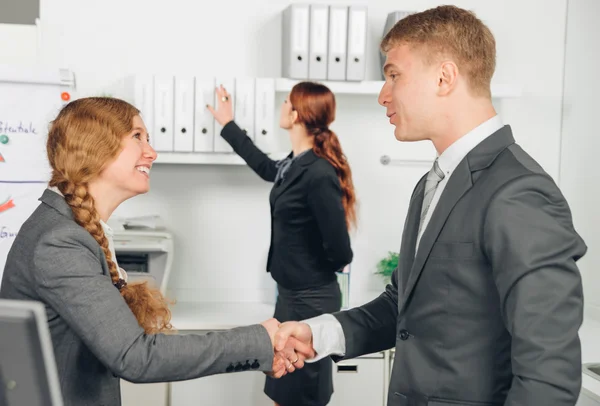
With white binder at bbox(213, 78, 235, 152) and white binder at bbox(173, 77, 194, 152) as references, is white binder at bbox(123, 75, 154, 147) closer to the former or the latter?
white binder at bbox(173, 77, 194, 152)

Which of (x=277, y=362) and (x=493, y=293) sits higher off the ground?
(x=493, y=293)

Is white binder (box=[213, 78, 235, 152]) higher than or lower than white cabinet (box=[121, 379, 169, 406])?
higher

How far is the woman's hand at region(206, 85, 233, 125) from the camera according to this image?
10.9 ft

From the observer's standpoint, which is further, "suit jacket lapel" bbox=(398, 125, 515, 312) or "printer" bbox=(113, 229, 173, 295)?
"printer" bbox=(113, 229, 173, 295)

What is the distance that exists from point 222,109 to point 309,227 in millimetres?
762

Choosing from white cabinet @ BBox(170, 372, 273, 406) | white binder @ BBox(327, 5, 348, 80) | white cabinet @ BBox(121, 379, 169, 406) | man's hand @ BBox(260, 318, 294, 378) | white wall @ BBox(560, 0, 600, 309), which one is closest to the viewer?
man's hand @ BBox(260, 318, 294, 378)

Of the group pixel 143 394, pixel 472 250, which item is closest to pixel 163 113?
pixel 143 394

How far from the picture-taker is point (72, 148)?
1651mm

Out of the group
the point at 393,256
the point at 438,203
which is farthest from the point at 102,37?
the point at 438,203

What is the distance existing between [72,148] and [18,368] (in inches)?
32.1

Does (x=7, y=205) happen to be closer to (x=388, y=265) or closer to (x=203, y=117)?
(x=203, y=117)

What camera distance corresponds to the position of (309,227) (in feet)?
9.58

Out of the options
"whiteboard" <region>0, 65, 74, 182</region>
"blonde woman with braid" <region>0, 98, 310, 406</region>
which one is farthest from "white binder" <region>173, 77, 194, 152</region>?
"blonde woman with braid" <region>0, 98, 310, 406</region>

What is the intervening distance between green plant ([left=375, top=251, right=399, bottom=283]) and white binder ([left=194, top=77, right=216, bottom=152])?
1.04m
